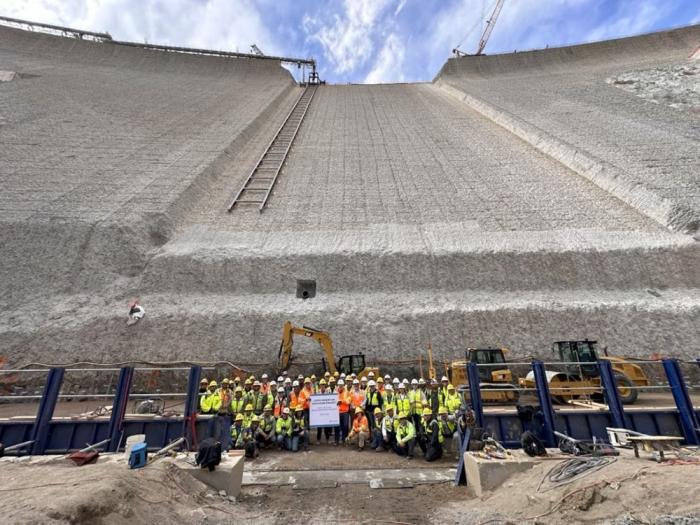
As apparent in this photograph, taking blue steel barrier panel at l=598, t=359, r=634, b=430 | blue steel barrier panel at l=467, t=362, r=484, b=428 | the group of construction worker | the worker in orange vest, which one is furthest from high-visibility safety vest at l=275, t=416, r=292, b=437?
blue steel barrier panel at l=598, t=359, r=634, b=430

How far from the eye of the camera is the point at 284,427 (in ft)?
28.5

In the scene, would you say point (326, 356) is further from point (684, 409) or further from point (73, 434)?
point (684, 409)

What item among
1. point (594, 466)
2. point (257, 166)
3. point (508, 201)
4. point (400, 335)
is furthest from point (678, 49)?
point (594, 466)

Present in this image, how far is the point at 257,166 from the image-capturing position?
22.2 meters

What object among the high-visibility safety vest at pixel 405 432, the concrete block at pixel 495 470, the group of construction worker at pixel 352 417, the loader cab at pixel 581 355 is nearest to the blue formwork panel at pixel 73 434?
the group of construction worker at pixel 352 417

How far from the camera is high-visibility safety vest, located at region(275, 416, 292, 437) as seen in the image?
866 centimetres

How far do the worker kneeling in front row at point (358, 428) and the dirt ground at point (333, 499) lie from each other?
251cm

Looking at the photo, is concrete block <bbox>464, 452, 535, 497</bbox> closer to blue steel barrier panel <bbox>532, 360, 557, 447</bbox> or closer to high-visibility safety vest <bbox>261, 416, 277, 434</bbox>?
blue steel barrier panel <bbox>532, 360, 557, 447</bbox>

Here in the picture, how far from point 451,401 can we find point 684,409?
4.06 metres

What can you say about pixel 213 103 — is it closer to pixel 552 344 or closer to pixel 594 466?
pixel 552 344

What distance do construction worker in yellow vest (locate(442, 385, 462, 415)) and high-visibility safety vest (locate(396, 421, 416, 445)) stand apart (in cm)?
99

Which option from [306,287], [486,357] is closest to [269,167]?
[306,287]

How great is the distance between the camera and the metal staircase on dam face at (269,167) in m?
18.7

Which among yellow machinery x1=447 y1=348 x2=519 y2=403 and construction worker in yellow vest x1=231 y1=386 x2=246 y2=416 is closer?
construction worker in yellow vest x1=231 y1=386 x2=246 y2=416
